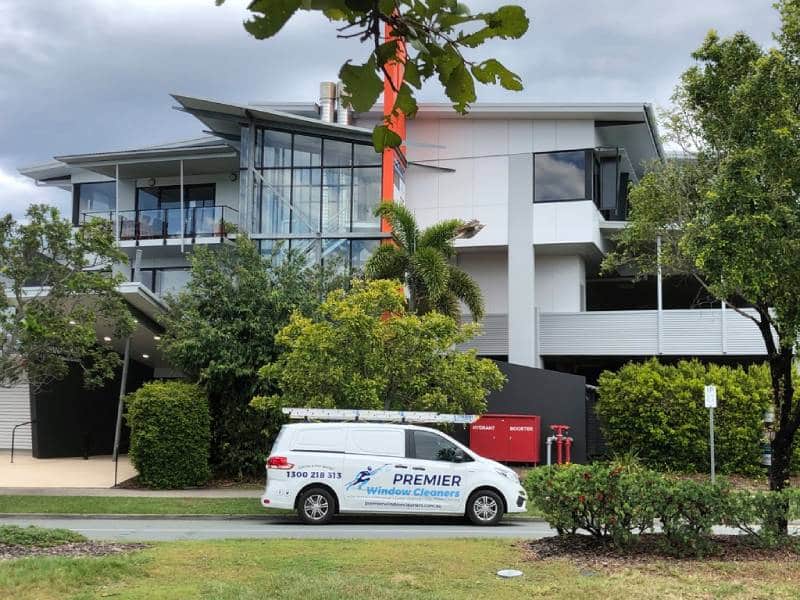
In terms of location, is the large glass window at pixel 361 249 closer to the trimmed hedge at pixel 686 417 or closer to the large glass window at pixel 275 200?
the large glass window at pixel 275 200

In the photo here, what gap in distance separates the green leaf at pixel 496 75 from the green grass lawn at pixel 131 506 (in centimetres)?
1319

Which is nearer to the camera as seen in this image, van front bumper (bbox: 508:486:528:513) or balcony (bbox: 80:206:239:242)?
van front bumper (bbox: 508:486:528:513)

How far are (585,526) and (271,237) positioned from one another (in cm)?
1955

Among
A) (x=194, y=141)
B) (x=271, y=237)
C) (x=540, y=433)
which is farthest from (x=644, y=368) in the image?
(x=194, y=141)

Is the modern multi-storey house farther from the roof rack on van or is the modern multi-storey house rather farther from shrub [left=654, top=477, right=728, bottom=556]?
shrub [left=654, top=477, right=728, bottom=556]

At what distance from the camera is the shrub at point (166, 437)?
19.5 meters

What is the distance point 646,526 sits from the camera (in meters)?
9.21

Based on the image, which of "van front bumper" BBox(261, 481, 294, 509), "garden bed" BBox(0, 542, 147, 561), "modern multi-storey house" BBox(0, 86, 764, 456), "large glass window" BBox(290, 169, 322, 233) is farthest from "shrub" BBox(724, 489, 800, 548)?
"large glass window" BBox(290, 169, 322, 233)

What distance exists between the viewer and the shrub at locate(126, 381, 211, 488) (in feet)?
64.0

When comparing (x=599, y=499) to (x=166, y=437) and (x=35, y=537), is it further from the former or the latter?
(x=166, y=437)

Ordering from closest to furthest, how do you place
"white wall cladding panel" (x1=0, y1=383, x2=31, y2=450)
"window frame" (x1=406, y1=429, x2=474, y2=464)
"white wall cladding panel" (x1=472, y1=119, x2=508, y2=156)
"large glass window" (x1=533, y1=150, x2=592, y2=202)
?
"window frame" (x1=406, y1=429, x2=474, y2=464) < "large glass window" (x1=533, y1=150, x2=592, y2=202) < "white wall cladding panel" (x1=0, y1=383, x2=31, y2=450) < "white wall cladding panel" (x1=472, y1=119, x2=508, y2=156)

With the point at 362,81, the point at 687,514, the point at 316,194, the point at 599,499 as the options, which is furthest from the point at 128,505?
the point at 362,81

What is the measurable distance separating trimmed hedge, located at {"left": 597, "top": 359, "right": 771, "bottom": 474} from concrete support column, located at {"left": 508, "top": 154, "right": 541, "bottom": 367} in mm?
5457

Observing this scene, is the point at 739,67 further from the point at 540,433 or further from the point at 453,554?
the point at 540,433
